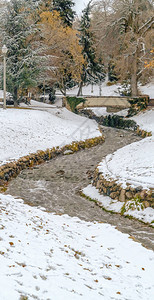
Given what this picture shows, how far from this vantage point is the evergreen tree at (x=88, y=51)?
1749 inches

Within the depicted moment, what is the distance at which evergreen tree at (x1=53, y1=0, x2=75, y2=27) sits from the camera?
4422cm

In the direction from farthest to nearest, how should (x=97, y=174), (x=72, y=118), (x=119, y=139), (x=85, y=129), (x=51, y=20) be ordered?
(x=51, y=20)
(x=72, y=118)
(x=85, y=129)
(x=119, y=139)
(x=97, y=174)

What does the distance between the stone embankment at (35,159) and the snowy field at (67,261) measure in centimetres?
499

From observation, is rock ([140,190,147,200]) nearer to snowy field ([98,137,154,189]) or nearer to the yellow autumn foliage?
snowy field ([98,137,154,189])

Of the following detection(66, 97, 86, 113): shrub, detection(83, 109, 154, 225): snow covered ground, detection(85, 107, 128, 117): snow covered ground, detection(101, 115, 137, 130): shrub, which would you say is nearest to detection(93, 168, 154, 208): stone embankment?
detection(83, 109, 154, 225): snow covered ground

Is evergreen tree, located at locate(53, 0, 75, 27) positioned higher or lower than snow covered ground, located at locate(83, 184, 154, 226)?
higher

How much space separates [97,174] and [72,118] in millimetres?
18057

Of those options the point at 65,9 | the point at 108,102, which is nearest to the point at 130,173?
the point at 108,102

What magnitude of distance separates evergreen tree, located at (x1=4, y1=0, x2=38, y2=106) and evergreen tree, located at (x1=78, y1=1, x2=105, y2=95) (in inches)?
691

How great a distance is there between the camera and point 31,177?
1376 centimetres

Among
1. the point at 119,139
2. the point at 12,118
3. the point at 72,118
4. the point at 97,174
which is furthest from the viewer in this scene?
the point at 72,118

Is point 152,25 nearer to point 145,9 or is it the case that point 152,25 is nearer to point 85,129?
point 145,9

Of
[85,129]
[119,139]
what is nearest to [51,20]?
[85,129]

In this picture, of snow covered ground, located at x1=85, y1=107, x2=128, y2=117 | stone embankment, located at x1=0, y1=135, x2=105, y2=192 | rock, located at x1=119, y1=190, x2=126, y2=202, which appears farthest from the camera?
snow covered ground, located at x1=85, y1=107, x2=128, y2=117
